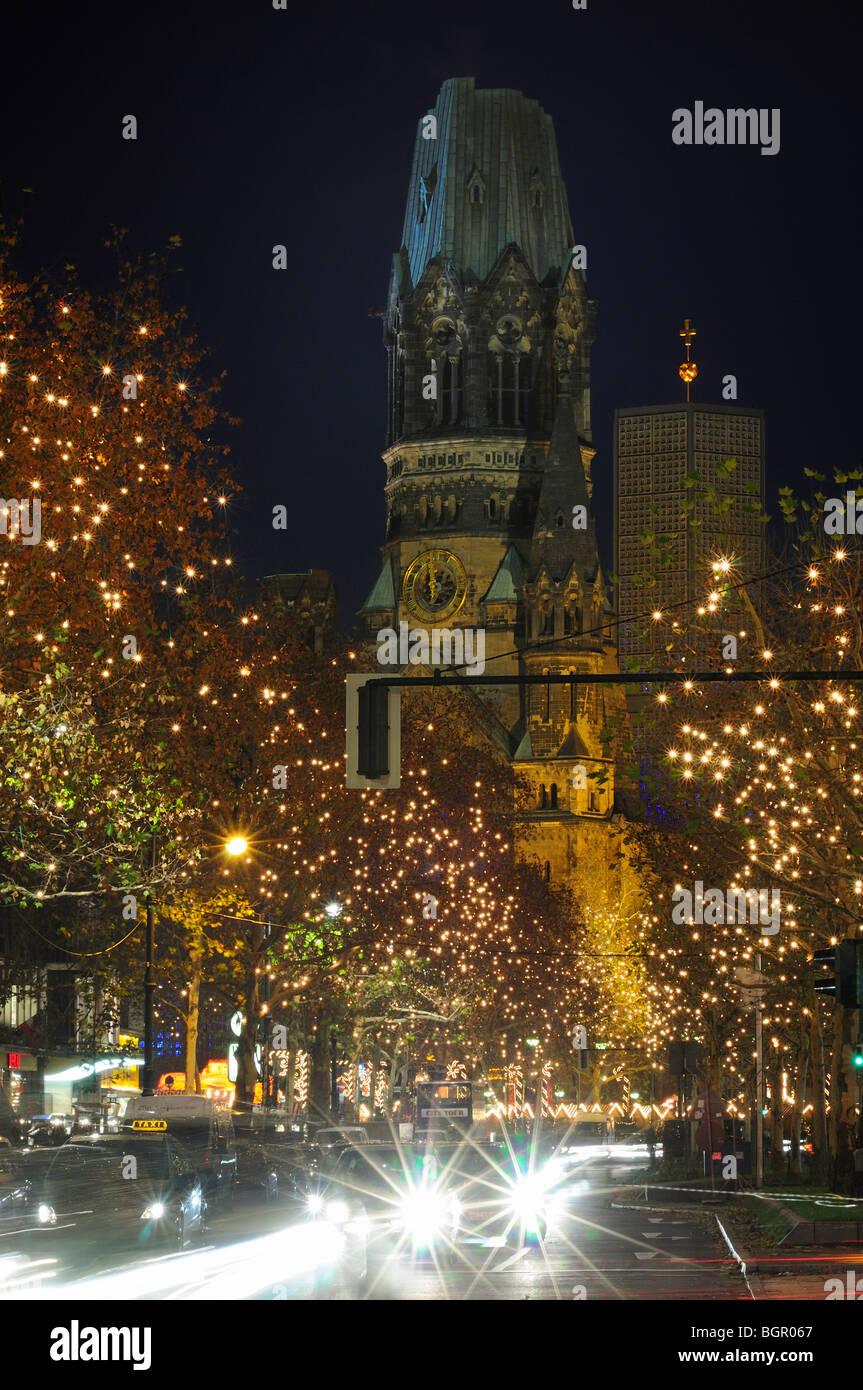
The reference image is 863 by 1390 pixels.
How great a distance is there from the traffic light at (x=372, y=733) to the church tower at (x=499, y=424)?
392 feet

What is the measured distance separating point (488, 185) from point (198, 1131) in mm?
122508

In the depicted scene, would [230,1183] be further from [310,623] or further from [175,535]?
[310,623]

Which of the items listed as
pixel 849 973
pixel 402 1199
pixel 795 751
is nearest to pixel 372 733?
pixel 849 973

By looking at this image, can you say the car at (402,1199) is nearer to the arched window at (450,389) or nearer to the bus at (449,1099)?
the bus at (449,1099)

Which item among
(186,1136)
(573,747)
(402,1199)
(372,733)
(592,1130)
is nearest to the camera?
(372,733)

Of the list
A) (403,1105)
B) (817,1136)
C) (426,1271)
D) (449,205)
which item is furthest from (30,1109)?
(449,205)

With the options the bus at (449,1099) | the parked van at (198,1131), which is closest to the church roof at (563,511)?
the bus at (449,1099)

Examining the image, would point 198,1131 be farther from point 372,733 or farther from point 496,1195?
point 372,733

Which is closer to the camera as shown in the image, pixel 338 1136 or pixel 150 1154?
pixel 150 1154

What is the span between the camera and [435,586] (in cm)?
14762

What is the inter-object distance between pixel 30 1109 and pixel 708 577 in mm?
49851

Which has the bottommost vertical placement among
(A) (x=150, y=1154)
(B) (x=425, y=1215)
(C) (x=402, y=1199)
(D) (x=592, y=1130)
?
(D) (x=592, y=1130)

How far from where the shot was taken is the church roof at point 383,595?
487 feet

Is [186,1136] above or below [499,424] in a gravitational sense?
below
